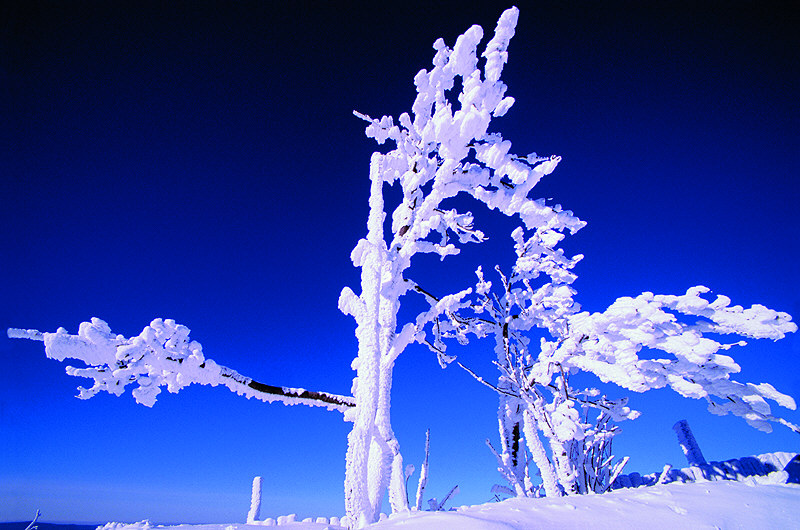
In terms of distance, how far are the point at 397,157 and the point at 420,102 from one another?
2.03 ft

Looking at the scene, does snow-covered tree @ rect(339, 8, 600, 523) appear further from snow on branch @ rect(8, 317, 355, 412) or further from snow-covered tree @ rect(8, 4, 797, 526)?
snow on branch @ rect(8, 317, 355, 412)

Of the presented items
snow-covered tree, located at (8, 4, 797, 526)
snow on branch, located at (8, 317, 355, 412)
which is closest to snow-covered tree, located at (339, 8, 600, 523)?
snow-covered tree, located at (8, 4, 797, 526)

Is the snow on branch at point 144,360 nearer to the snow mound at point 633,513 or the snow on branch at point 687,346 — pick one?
the snow mound at point 633,513

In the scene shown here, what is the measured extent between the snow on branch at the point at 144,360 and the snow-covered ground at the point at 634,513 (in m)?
1.06

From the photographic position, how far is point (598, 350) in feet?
9.17

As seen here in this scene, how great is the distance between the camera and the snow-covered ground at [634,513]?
155cm

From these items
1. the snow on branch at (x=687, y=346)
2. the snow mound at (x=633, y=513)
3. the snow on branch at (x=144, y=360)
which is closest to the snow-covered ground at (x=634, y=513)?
the snow mound at (x=633, y=513)

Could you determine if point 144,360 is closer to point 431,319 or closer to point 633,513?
point 431,319

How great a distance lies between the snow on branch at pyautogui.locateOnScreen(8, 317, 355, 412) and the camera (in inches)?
76.5

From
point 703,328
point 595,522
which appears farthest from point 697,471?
point 595,522

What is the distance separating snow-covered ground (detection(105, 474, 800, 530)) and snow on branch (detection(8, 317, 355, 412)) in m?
1.06

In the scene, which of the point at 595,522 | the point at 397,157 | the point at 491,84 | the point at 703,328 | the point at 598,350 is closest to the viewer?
the point at 595,522

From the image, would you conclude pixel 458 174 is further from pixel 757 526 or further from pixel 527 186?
pixel 757 526

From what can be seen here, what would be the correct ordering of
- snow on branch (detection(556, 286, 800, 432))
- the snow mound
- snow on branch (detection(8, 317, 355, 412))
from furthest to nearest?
snow on branch (detection(556, 286, 800, 432)), snow on branch (detection(8, 317, 355, 412)), the snow mound
